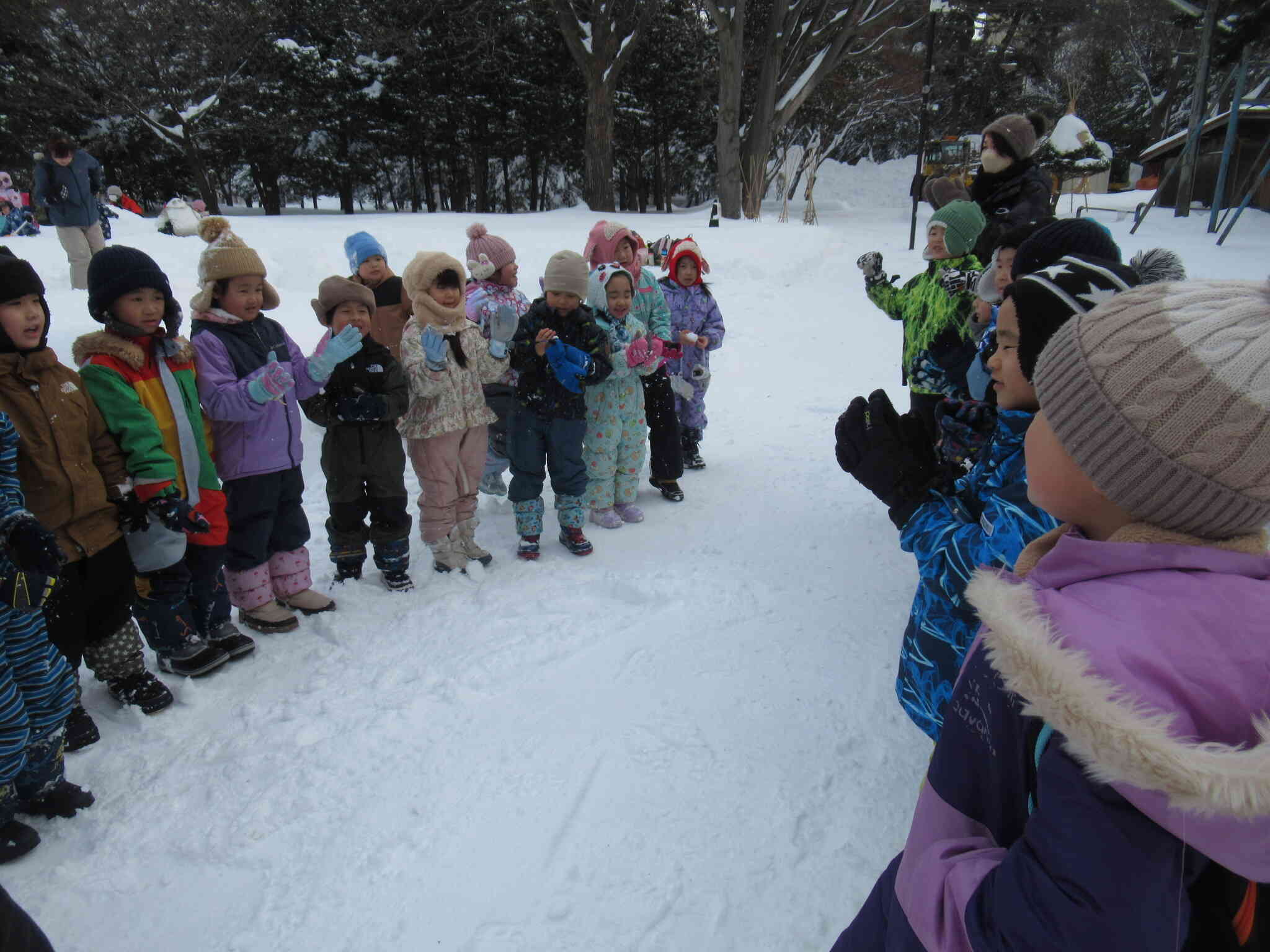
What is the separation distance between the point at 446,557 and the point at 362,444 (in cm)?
74

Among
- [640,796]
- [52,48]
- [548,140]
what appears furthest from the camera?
[548,140]

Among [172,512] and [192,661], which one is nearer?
[172,512]

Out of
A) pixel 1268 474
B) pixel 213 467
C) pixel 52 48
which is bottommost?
pixel 213 467

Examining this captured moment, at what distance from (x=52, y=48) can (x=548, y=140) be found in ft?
42.5

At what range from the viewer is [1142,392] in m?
0.81

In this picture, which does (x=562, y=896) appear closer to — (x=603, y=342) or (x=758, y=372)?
(x=603, y=342)

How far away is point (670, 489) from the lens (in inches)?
193

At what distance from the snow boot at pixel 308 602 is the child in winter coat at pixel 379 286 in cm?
168

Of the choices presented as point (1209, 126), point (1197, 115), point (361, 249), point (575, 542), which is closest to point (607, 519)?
point (575, 542)

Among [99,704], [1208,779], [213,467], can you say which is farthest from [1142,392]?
[99,704]

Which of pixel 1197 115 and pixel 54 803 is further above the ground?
pixel 1197 115

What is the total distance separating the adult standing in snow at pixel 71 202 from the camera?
8516 millimetres

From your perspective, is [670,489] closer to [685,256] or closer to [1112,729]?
[685,256]

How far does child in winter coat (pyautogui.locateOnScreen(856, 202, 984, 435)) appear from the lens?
3506 mm
